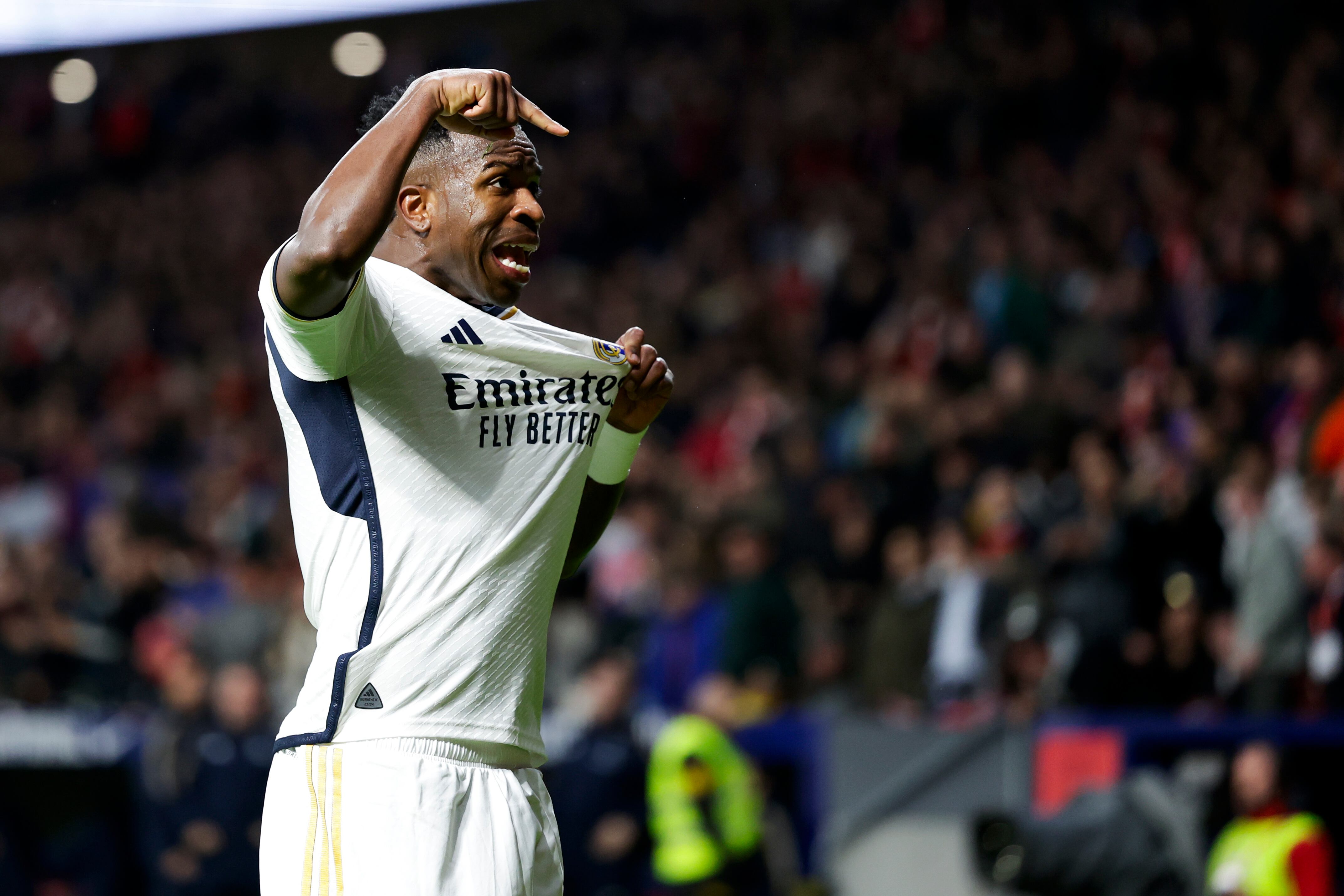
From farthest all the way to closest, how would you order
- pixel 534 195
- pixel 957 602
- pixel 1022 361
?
pixel 1022 361 < pixel 957 602 < pixel 534 195

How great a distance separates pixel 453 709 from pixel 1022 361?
7.42m

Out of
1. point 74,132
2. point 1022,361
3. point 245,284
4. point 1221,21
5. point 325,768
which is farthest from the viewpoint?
point 74,132

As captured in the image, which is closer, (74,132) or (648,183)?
(648,183)

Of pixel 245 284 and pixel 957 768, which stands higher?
pixel 245 284

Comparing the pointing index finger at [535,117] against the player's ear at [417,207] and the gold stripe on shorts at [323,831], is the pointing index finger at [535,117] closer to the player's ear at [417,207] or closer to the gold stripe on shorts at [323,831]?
the player's ear at [417,207]

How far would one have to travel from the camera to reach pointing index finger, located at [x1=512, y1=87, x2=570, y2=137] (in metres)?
2.54

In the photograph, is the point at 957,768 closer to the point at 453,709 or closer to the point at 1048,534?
the point at 1048,534

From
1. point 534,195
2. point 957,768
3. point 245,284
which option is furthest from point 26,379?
point 534,195

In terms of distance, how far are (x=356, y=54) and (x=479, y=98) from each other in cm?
1675

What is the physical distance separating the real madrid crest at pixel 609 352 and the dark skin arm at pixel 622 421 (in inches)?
2.9

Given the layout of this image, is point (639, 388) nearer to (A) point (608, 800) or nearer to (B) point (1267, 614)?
(A) point (608, 800)

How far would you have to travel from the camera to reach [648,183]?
14781 millimetres

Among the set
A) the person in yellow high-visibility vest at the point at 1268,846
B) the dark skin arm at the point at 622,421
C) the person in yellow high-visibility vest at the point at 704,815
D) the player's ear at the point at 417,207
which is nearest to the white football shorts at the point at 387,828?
the dark skin arm at the point at 622,421

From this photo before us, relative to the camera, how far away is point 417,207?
2830 mm
